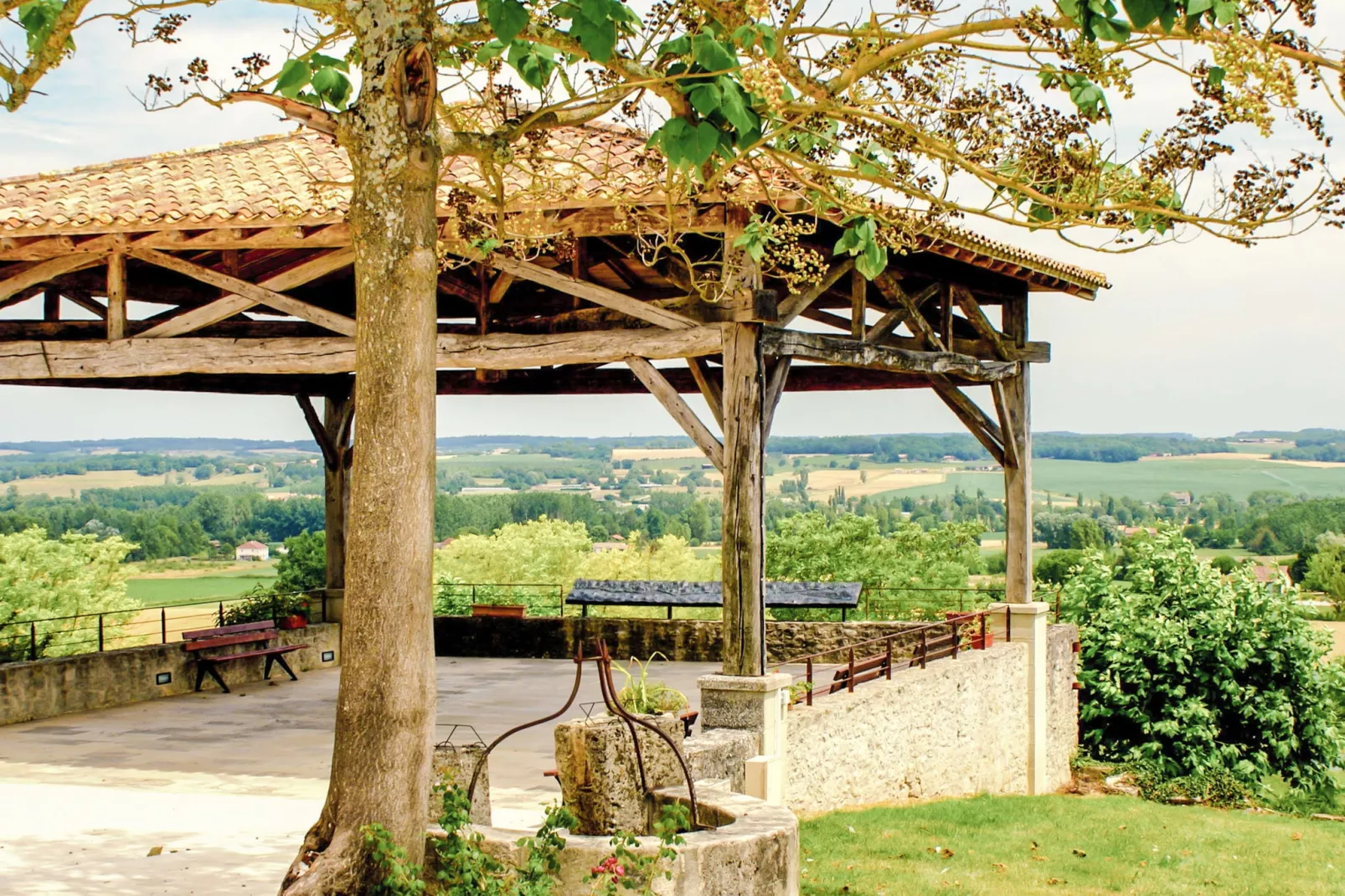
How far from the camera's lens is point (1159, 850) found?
10500 millimetres

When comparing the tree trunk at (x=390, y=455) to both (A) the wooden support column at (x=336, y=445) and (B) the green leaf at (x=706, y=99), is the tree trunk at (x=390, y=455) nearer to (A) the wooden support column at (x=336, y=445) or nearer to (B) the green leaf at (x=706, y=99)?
(B) the green leaf at (x=706, y=99)

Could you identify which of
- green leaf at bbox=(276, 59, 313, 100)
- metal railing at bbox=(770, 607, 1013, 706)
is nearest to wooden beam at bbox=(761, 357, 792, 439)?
metal railing at bbox=(770, 607, 1013, 706)

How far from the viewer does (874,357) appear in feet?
35.3

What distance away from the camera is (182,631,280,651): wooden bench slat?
13.9 m

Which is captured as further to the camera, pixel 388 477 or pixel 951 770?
pixel 951 770

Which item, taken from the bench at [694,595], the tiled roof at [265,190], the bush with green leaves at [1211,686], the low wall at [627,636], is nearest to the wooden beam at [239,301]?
the tiled roof at [265,190]

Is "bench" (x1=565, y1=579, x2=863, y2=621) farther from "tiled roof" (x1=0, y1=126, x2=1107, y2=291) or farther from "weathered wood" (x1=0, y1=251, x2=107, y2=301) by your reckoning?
"weathered wood" (x1=0, y1=251, x2=107, y2=301)

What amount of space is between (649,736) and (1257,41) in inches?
152

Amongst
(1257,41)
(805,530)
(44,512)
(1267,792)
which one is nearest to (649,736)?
(1257,41)

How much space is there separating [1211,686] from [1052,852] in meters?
8.05

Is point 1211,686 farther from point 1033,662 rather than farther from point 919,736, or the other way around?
point 919,736

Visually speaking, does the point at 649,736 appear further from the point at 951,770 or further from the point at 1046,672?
the point at 1046,672

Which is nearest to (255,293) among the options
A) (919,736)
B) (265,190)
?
(265,190)

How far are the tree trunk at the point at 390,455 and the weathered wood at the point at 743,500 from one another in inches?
146
